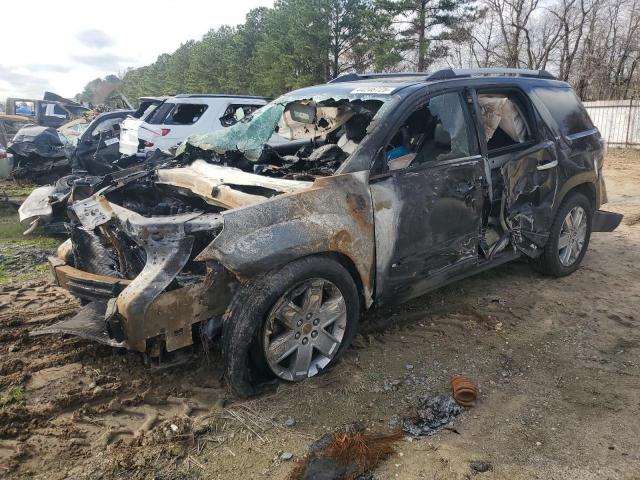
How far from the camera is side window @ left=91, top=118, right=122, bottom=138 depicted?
33.4ft

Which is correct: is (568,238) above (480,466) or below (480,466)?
above

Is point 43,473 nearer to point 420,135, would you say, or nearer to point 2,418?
point 2,418

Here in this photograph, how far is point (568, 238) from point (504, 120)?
4.87 feet

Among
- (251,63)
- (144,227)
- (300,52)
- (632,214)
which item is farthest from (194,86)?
(144,227)

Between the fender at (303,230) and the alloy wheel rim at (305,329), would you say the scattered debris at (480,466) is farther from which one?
the fender at (303,230)

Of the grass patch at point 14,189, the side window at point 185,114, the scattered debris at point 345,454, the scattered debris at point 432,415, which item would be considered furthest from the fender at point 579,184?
the grass patch at point 14,189

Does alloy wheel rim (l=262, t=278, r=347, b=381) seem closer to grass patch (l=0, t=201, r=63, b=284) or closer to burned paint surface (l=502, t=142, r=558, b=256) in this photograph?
burned paint surface (l=502, t=142, r=558, b=256)

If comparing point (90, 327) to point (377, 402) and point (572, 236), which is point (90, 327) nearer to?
point (377, 402)

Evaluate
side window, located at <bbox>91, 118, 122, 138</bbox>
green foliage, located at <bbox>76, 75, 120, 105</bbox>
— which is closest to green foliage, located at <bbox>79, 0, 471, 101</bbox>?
side window, located at <bbox>91, 118, 122, 138</bbox>

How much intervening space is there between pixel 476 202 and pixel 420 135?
2.30ft

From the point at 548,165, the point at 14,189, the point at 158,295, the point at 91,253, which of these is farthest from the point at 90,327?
the point at 14,189

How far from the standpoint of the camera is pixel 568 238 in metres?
→ 4.93

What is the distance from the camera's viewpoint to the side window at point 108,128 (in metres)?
10.2

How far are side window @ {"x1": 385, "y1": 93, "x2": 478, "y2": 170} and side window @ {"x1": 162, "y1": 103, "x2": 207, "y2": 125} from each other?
20.5 ft
